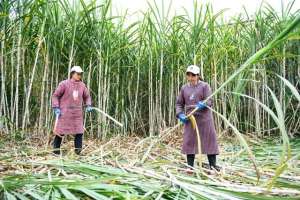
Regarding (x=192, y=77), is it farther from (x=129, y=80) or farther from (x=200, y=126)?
(x=129, y=80)

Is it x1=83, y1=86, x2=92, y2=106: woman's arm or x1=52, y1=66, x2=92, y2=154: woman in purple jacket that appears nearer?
x1=52, y1=66, x2=92, y2=154: woman in purple jacket

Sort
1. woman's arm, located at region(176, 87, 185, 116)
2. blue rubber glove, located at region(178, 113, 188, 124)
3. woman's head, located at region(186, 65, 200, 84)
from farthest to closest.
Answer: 1. woman's arm, located at region(176, 87, 185, 116)
2. woman's head, located at region(186, 65, 200, 84)
3. blue rubber glove, located at region(178, 113, 188, 124)

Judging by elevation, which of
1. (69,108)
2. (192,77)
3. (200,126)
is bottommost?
(200,126)

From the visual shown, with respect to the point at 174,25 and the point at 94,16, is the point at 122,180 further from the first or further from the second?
the point at 174,25

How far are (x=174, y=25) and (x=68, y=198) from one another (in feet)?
14.3

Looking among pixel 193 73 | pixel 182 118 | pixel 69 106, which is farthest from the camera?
pixel 69 106

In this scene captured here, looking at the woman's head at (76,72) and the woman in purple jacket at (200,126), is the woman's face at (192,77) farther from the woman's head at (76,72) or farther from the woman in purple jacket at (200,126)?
the woman's head at (76,72)

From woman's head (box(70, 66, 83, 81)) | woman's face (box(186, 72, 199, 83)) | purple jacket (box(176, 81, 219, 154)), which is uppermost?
woman's head (box(70, 66, 83, 81))

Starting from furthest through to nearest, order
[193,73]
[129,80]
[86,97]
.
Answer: [129,80], [86,97], [193,73]

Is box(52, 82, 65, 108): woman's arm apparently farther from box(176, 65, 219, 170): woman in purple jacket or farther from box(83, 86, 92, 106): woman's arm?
box(176, 65, 219, 170): woman in purple jacket

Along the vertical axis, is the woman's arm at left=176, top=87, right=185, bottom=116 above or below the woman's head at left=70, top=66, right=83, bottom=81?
below

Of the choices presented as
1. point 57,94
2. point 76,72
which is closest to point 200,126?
point 76,72

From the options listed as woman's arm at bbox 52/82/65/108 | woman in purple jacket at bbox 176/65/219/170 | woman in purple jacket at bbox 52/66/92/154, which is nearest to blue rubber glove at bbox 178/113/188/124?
Result: woman in purple jacket at bbox 176/65/219/170

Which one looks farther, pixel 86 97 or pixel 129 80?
pixel 129 80
